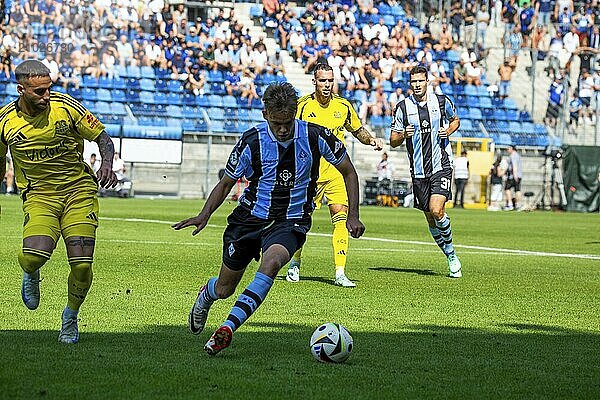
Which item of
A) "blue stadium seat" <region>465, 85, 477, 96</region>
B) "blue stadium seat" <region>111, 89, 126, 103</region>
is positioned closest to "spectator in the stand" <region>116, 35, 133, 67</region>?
"blue stadium seat" <region>111, 89, 126, 103</region>

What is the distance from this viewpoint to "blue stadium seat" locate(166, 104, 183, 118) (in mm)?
37322

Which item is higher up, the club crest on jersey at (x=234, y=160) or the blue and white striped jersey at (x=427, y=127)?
the blue and white striped jersey at (x=427, y=127)

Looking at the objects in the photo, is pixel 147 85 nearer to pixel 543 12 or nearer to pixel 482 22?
pixel 482 22

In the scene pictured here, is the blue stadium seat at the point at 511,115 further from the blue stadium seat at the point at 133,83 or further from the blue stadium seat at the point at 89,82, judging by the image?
the blue stadium seat at the point at 89,82

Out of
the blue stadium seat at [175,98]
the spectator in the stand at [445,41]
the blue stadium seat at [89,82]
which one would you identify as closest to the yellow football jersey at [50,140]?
the blue stadium seat at [89,82]

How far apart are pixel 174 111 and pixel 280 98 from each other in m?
30.7

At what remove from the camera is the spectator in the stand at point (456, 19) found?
149 ft

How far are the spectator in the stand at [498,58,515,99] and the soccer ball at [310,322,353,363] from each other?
3692 centimetres

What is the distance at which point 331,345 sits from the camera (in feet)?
22.8

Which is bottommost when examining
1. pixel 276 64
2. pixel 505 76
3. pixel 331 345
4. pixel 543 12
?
pixel 331 345

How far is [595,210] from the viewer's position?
129ft

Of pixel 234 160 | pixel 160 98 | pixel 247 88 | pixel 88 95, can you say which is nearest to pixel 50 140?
pixel 234 160

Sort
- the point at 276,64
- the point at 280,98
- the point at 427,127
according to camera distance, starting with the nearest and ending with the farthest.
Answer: the point at 280,98 < the point at 427,127 < the point at 276,64

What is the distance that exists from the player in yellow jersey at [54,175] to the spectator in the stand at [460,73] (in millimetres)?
35872
